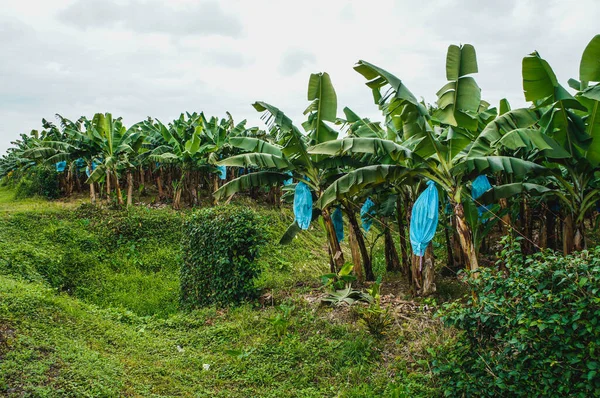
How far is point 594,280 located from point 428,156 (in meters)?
3.37

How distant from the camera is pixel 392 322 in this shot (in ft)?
21.8

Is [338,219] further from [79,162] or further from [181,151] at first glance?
[79,162]

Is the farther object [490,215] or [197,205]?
[197,205]

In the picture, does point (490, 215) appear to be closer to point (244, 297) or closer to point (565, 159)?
point (565, 159)

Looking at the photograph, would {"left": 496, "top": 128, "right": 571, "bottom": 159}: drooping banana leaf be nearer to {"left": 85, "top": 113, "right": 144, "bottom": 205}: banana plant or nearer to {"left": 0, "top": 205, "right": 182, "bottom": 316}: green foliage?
{"left": 0, "top": 205, "right": 182, "bottom": 316}: green foliage

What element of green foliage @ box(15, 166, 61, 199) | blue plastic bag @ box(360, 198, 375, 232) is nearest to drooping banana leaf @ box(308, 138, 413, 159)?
blue plastic bag @ box(360, 198, 375, 232)

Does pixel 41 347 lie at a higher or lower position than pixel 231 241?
lower

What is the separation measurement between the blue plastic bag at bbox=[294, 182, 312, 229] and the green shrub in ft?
3.05

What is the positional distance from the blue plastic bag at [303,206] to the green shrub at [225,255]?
0.93 meters

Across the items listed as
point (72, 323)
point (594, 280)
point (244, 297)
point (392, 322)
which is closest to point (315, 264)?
point (244, 297)

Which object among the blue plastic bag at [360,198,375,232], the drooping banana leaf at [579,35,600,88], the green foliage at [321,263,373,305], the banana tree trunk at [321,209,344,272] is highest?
the drooping banana leaf at [579,35,600,88]

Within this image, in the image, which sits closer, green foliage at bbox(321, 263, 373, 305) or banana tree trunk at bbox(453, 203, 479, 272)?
banana tree trunk at bbox(453, 203, 479, 272)

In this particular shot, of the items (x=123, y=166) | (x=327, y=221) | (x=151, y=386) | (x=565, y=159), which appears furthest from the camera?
(x=123, y=166)

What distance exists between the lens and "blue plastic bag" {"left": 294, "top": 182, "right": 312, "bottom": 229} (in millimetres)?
8367
